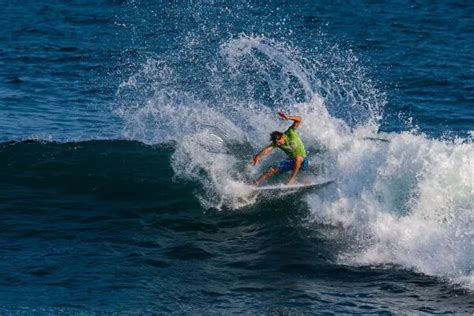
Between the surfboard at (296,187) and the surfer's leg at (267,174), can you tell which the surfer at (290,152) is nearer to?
the surfer's leg at (267,174)

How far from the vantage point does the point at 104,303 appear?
1614 centimetres

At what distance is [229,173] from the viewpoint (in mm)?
22312

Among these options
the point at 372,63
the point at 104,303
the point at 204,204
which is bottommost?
the point at 104,303

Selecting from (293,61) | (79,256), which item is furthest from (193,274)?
(293,61)

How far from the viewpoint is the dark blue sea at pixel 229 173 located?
55.6ft

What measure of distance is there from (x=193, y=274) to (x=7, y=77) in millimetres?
18040

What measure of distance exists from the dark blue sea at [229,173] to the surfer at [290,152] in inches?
23.4

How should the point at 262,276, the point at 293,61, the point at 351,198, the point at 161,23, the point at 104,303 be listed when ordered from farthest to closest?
the point at 161,23
the point at 293,61
the point at 351,198
the point at 262,276
the point at 104,303

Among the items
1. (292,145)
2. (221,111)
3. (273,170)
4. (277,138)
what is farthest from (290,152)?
(221,111)

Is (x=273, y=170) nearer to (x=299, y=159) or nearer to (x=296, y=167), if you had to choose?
(x=296, y=167)

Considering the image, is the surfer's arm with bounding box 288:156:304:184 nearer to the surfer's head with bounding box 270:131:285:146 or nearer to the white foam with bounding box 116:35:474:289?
the surfer's head with bounding box 270:131:285:146

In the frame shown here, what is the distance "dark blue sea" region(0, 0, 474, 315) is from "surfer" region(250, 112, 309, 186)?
0.59m

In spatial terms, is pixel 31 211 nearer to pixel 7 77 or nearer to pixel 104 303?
pixel 104 303

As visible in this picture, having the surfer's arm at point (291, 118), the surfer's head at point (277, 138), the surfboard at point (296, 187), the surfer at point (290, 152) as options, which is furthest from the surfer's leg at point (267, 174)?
the surfer's arm at point (291, 118)
